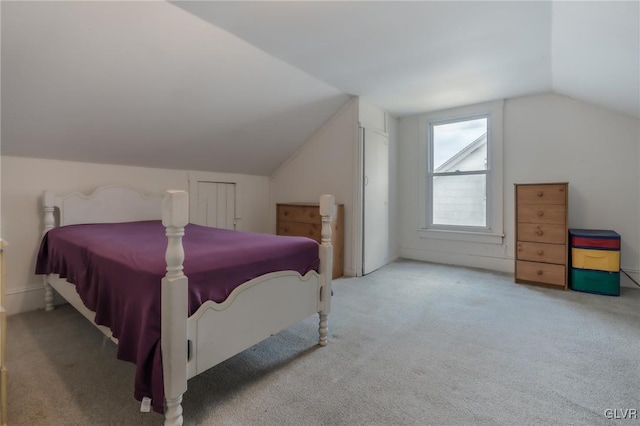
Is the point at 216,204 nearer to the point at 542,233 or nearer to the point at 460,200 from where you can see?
the point at 460,200

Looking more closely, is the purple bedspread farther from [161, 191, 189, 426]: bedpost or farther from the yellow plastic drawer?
the yellow plastic drawer

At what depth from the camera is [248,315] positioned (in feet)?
4.80

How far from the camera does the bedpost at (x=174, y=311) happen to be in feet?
3.54

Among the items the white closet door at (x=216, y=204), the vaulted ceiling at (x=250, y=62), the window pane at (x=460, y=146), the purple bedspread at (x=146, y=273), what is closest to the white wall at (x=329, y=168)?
the vaulted ceiling at (x=250, y=62)

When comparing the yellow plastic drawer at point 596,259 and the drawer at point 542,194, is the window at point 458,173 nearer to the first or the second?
the drawer at point 542,194

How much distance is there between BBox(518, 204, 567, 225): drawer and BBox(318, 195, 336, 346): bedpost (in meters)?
2.35

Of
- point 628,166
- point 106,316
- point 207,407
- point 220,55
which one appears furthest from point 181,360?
point 628,166

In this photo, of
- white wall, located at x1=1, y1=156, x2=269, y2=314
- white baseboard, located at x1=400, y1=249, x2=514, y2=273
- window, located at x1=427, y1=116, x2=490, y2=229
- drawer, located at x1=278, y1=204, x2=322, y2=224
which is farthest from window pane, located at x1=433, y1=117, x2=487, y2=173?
white wall, located at x1=1, y1=156, x2=269, y2=314

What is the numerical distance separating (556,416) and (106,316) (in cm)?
207

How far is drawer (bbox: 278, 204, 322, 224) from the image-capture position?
3466 millimetres

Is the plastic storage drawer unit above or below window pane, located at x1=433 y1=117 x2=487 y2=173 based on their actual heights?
below

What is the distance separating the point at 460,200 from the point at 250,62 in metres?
3.10

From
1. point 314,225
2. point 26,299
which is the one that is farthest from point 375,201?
point 26,299

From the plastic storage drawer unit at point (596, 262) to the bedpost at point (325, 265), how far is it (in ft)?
8.46
